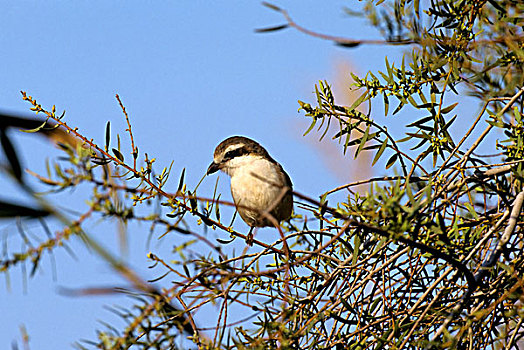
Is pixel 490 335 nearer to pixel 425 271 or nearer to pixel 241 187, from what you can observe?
pixel 425 271

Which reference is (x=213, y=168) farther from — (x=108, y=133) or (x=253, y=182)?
(x=108, y=133)

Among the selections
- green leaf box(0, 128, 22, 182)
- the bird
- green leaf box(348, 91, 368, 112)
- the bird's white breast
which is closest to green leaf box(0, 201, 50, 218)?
green leaf box(0, 128, 22, 182)

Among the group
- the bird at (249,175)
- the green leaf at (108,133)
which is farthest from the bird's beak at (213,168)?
the green leaf at (108,133)

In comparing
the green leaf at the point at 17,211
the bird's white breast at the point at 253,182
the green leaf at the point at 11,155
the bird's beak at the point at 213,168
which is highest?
the bird's beak at the point at 213,168

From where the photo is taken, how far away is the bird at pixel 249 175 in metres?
2.83

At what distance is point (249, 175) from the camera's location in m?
2.96

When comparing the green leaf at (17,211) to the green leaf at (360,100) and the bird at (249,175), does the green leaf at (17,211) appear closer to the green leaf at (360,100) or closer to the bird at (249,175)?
the green leaf at (360,100)

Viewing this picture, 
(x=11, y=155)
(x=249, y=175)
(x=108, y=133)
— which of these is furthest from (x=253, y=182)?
(x=11, y=155)

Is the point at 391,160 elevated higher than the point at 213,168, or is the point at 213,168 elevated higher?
the point at 213,168

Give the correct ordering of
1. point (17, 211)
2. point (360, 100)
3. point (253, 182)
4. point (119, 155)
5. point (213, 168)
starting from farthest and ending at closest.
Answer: point (213, 168) < point (253, 182) < point (360, 100) < point (119, 155) < point (17, 211)

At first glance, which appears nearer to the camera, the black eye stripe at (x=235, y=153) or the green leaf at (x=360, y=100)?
the green leaf at (x=360, y=100)

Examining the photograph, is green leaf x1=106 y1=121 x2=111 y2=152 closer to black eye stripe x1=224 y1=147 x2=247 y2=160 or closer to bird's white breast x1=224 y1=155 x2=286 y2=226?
bird's white breast x1=224 y1=155 x2=286 y2=226

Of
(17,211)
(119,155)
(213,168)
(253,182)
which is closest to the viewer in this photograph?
(17,211)

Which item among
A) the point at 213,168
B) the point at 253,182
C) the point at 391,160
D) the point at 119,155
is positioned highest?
the point at 213,168
